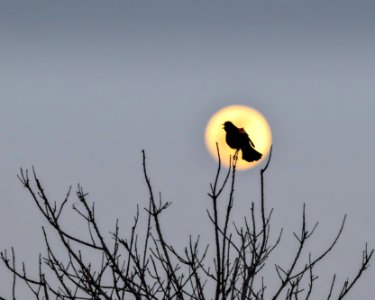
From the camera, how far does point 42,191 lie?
6117mm

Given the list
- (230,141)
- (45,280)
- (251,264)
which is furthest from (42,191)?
A: (230,141)

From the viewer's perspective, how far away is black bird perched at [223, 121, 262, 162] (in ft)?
32.2

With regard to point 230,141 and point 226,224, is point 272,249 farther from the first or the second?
point 230,141

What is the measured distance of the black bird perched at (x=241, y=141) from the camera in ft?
32.2

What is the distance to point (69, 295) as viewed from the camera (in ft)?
21.6

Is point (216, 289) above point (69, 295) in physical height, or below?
below

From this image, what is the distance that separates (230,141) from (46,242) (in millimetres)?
5337

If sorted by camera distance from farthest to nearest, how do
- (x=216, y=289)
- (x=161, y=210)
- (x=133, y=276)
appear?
(x=133, y=276)
(x=161, y=210)
(x=216, y=289)

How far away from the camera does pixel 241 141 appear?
9508 mm

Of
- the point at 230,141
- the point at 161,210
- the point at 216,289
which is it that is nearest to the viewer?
the point at 216,289

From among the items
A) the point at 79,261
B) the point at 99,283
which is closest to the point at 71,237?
the point at 79,261

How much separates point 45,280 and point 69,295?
0.87 ft

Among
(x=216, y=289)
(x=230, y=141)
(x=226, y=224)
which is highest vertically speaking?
(x=230, y=141)

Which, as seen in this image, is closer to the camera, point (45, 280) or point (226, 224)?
point (226, 224)
